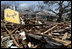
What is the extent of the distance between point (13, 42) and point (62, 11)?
1608 cm

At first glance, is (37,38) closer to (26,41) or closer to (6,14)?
(26,41)

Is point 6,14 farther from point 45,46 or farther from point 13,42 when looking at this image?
point 45,46

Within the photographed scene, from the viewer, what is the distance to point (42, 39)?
15.7 feet

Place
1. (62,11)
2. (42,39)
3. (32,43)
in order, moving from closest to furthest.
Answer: (42,39) < (32,43) < (62,11)

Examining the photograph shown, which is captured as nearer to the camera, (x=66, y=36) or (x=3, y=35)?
(x=66, y=36)

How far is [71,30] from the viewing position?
5.29m

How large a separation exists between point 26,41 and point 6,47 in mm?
1071

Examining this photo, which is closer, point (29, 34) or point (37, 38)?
point (37, 38)

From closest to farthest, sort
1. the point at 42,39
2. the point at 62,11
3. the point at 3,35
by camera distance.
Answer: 1. the point at 42,39
2. the point at 3,35
3. the point at 62,11

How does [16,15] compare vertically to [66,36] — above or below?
above

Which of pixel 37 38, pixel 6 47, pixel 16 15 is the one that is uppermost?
pixel 16 15

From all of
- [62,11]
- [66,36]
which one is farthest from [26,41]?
[62,11]

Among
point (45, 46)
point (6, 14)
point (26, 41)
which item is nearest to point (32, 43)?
point (26, 41)

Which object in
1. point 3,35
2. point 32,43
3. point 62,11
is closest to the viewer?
point 32,43
